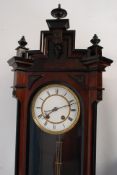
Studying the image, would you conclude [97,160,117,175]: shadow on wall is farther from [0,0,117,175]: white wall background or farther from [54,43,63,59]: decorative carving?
[54,43,63,59]: decorative carving

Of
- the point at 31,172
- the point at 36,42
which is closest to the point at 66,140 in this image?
the point at 31,172

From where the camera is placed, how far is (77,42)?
1.28m

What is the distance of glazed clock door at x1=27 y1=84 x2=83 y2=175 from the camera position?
3.21ft

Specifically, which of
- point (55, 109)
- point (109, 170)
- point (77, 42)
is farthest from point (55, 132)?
point (77, 42)

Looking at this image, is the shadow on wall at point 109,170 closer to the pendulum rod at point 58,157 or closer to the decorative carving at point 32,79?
the pendulum rod at point 58,157

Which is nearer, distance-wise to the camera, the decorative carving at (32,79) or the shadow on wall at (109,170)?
the decorative carving at (32,79)

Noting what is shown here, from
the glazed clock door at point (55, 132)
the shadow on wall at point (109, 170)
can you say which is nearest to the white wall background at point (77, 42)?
the shadow on wall at point (109, 170)

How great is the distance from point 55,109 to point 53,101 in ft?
0.10

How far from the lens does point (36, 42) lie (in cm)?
131

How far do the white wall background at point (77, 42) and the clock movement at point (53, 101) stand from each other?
28cm

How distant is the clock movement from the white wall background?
0.28m

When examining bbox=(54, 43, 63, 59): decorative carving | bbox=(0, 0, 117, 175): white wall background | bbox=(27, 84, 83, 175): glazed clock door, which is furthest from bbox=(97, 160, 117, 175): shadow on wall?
bbox=(54, 43, 63, 59): decorative carving

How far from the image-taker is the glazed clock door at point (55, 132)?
98cm

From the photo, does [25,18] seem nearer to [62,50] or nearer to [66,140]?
[62,50]
